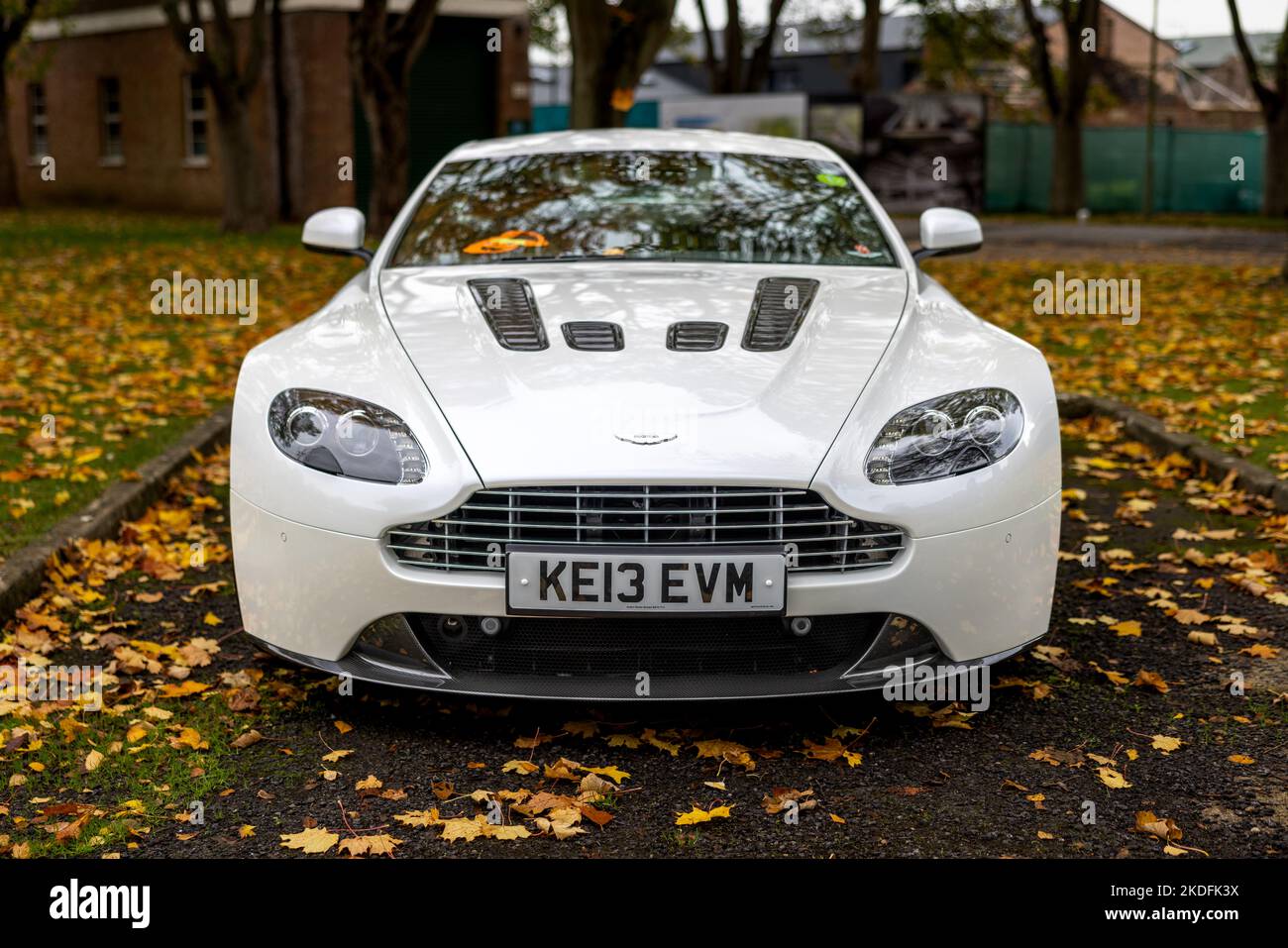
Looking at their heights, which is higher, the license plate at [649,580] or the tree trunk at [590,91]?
the tree trunk at [590,91]

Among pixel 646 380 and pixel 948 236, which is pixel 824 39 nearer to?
pixel 948 236

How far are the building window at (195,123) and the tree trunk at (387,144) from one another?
46.6ft

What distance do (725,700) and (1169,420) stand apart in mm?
4766

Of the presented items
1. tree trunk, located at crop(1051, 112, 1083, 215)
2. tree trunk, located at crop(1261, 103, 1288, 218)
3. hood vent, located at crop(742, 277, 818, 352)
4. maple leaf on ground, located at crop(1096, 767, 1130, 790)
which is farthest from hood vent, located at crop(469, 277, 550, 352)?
tree trunk, located at crop(1051, 112, 1083, 215)

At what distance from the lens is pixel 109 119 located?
33.8 meters

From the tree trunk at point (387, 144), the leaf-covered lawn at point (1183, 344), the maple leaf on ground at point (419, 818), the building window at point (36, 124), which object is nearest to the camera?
the maple leaf on ground at point (419, 818)

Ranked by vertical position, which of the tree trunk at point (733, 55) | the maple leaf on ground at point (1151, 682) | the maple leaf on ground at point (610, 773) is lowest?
the maple leaf on ground at point (610, 773)

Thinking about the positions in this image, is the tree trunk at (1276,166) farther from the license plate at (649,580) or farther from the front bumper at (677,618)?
the license plate at (649,580)

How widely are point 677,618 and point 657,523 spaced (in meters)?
0.21

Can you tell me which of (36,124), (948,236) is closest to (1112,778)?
(948,236)

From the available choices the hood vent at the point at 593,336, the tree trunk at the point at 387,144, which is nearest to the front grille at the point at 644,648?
the hood vent at the point at 593,336

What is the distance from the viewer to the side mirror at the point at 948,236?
4832 mm

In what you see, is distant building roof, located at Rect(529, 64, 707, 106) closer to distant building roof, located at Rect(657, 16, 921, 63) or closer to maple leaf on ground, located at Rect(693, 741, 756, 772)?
distant building roof, located at Rect(657, 16, 921, 63)

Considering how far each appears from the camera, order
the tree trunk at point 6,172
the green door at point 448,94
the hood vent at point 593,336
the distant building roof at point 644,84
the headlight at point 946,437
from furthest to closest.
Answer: the distant building roof at point 644,84
the green door at point 448,94
the tree trunk at point 6,172
the hood vent at point 593,336
the headlight at point 946,437
